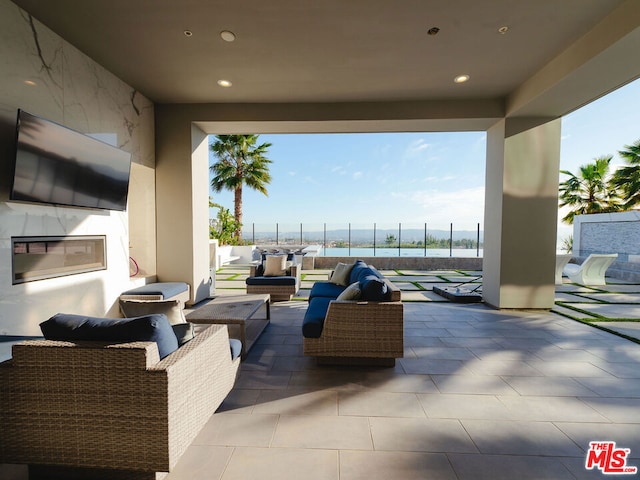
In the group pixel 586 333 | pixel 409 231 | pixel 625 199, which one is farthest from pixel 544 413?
pixel 625 199

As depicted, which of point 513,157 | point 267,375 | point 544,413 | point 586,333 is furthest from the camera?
point 513,157

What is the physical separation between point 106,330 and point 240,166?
35.2 feet

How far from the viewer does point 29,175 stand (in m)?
2.81

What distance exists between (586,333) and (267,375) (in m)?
4.08

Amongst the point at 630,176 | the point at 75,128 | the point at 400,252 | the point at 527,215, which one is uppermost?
the point at 630,176

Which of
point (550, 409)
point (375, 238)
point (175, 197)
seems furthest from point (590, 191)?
point (175, 197)

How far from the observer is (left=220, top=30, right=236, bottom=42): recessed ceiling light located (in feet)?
10.4

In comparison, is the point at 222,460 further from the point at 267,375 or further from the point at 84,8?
the point at 84,8

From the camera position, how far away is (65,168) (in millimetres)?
3223

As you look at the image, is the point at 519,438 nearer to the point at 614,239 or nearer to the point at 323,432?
the point at 323,432

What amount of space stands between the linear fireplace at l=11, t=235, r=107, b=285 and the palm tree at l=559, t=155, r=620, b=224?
48.7 feet

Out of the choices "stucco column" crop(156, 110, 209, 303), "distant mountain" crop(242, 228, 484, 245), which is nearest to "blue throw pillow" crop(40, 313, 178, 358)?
"stucco column" crop(156, 110, 209, 303)

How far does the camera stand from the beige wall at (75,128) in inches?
108
